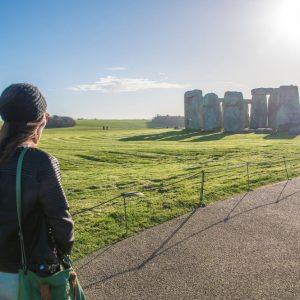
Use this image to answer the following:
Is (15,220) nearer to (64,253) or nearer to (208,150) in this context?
(64,253)

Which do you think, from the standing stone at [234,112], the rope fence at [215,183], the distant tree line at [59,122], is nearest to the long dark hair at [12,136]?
the rope fence at [215,183]

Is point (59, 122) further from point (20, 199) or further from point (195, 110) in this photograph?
point (20, 199)

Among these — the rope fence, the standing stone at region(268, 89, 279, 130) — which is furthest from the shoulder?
the standing stone at region(268, 89, 279, 130)

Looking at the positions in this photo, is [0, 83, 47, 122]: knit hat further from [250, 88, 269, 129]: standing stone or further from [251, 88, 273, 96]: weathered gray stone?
[251, 88, 273, 96]: weathered gray stone

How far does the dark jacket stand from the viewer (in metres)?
3.06

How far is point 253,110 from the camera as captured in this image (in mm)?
48031

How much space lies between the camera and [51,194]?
309cm

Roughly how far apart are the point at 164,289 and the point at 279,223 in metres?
4.19

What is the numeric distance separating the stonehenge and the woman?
141 feet

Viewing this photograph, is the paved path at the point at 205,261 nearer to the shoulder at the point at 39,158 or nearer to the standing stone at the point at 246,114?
the shoulder at the point at 39,158

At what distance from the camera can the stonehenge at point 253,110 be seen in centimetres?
4459

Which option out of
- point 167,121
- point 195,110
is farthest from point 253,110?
point 167,121

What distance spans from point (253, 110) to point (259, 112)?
70 cm

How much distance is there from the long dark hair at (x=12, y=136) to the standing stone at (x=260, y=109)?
4656cm
